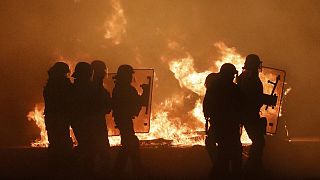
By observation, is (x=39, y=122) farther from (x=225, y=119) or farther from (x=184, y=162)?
(x=225, y=119)

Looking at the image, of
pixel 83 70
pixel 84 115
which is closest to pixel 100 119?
pixel 84 115

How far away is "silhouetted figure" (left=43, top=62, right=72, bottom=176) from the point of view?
8.47 m

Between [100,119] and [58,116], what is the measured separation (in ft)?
2.43

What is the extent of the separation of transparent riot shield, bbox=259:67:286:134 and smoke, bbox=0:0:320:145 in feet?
19.7

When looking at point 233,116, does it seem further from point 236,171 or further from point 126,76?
point 126,76

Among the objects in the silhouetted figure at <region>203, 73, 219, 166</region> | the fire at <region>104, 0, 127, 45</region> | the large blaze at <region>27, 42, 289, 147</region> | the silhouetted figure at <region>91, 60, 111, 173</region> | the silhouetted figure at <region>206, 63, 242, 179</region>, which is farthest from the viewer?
the fire at <region>104, 0, 127, 45</region>

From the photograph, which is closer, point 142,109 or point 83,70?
point 83,70

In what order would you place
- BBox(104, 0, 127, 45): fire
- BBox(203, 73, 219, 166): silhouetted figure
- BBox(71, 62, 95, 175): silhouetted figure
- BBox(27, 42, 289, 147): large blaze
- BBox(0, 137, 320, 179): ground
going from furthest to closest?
BBox(104, 0, 127, 45): fire, BBox(27, 42, 289, 147): large blaze, BBox(0, 137, 320, 179): ground, BBox(71, 62, 95, 175): silhouetted figure, BBox(203, 73, 219, 166): silhouetted figure

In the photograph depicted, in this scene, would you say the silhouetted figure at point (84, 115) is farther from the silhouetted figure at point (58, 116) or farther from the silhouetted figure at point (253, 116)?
the silhouetted figure at point (253, 116)

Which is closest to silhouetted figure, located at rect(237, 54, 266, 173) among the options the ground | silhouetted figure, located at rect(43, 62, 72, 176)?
the ground

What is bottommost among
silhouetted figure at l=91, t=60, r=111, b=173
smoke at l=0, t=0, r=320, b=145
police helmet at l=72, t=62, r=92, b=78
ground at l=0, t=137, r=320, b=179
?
ground at l=0, t=137, r=320, b=179

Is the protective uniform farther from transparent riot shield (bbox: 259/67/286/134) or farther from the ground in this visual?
transparent riot shield (bbox: 259/67/286/134)

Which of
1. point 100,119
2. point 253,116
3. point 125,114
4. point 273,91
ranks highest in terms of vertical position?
point 273,91

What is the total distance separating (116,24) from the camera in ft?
52.3
